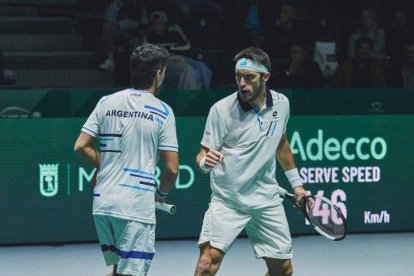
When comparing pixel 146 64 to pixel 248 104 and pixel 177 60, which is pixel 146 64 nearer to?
pixel 248 104

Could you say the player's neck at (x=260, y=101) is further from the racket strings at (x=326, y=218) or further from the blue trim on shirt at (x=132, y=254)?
the blue trim on shirt at (x=132, y=254)

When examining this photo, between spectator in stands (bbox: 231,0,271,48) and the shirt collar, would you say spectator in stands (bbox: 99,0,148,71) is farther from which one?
the shirt collar

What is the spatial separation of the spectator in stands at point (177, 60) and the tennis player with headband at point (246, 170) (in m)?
5.05

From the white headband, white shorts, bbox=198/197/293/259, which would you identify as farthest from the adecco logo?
the white headband

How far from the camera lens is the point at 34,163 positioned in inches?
437

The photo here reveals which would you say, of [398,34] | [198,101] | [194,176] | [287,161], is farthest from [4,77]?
[287,161]

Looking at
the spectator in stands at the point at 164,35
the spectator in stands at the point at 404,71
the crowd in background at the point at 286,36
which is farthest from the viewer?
the spectator in stands at the point at 404,71

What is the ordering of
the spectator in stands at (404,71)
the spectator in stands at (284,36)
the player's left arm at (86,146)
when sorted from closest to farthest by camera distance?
the player's left arm at (86,146) < the spectator in stands at (404,71) < the spectator in stands at (284,36)

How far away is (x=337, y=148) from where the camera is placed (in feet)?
38.6

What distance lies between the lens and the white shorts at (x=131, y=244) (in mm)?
6434

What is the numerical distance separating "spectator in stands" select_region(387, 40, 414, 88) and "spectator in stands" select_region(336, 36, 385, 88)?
14.4 inches

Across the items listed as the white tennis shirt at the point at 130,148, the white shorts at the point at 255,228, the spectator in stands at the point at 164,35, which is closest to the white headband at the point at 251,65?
the white shorts at the point at 255,228

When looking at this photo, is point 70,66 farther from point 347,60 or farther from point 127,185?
point 127,185

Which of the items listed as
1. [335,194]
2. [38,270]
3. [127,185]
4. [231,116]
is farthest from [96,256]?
[127,185]
